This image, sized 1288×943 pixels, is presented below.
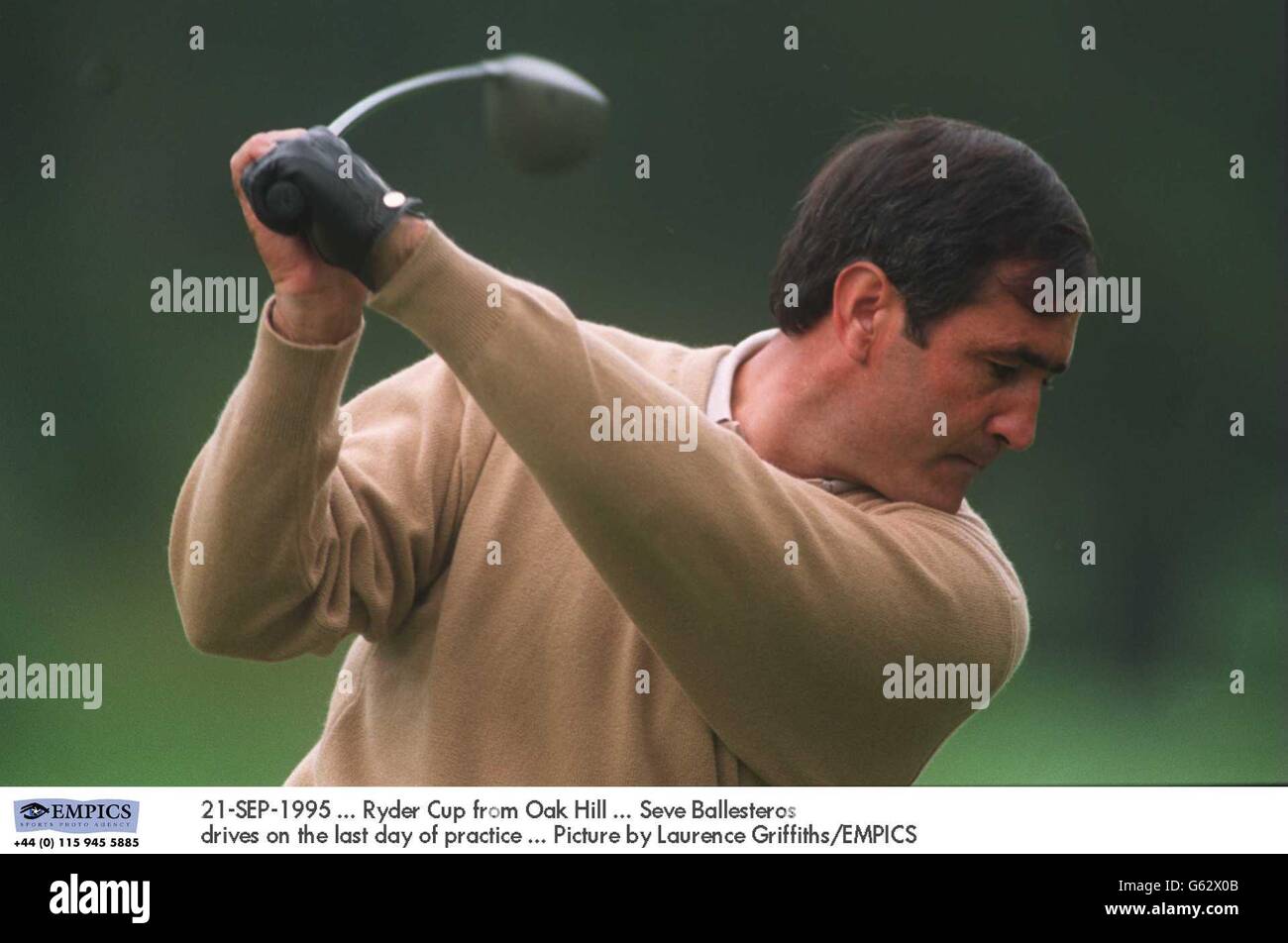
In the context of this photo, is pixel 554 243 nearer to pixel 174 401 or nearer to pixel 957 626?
pixel 174 401

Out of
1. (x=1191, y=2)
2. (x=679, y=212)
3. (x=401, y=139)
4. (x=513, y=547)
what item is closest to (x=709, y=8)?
(x=679, y=212)

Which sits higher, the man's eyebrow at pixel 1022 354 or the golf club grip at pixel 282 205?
the golf club grip at pixel 282 205

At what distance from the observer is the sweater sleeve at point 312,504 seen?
147 centimetres

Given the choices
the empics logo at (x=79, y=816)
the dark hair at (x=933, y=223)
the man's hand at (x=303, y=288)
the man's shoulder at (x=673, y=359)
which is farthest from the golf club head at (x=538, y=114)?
the empics logo at (x=79, y=816)

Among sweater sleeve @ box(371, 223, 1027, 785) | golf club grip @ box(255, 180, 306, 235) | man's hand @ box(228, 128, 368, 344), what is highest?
golf club grip @ box(255, 180, 306, 235)

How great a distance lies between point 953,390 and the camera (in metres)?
1.75

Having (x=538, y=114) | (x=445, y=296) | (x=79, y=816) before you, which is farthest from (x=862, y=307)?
(x=79, y=816)

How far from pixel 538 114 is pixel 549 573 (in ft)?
1.63

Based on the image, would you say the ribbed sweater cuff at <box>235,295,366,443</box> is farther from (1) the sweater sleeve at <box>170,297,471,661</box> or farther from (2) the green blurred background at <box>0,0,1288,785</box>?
(2) the green blurred background at <box>0,0,1288,785</box>

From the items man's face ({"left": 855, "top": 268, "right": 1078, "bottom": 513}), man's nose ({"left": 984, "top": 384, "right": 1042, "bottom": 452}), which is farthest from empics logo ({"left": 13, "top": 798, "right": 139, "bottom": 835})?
man's nose ({"left": 984, "top": 384, "right": 1042, "bottom": 452})

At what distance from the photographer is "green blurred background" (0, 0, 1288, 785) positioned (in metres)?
2.11

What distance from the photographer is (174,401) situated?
2344 millimetres

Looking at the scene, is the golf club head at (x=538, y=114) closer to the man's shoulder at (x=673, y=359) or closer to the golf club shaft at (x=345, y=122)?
the golf club shaft at (x=345, y=122)

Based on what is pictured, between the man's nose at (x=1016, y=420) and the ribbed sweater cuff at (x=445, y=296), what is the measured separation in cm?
61
